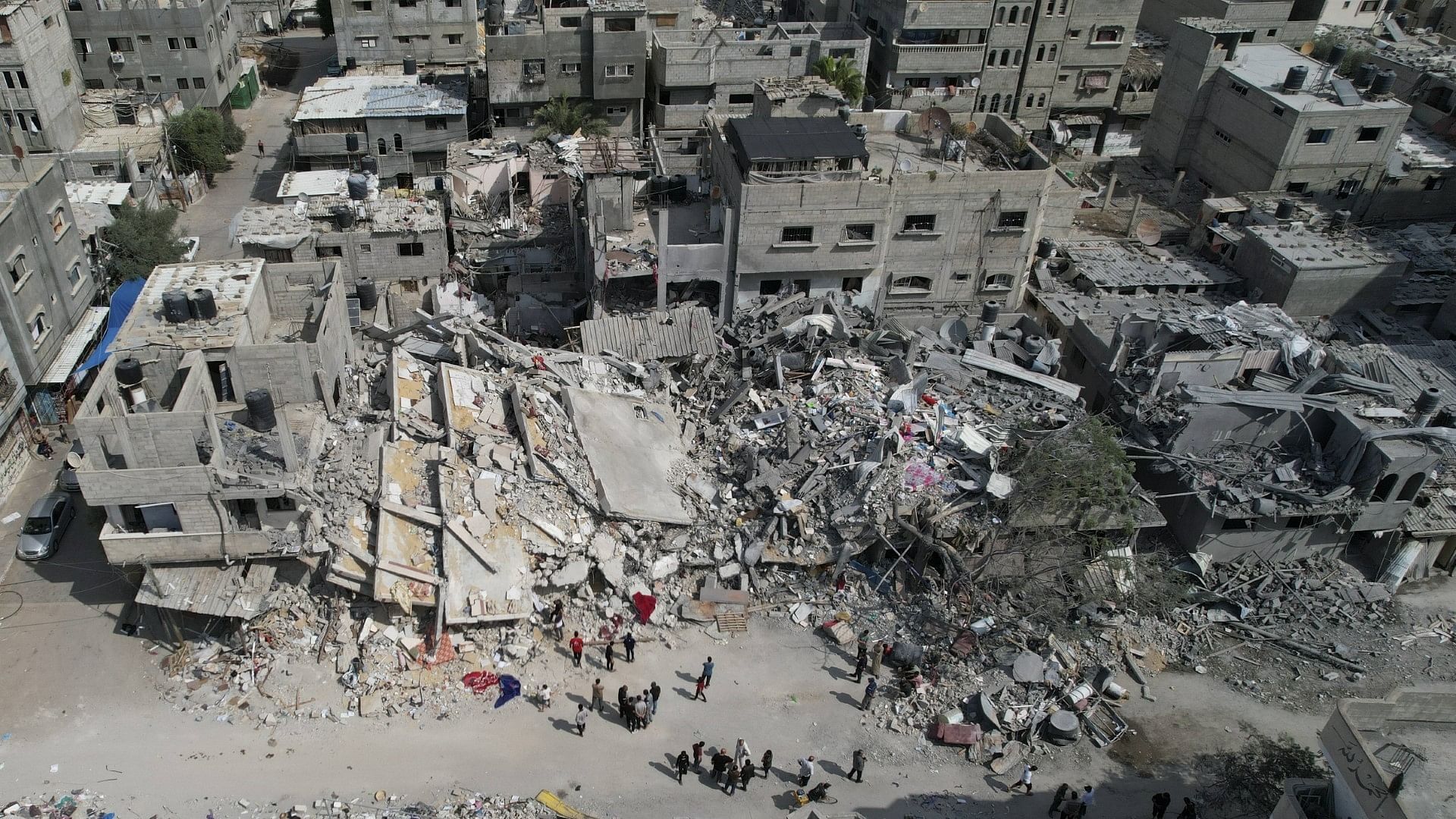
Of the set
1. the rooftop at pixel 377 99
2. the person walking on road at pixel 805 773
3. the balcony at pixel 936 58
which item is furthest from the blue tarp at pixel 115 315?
the balcony at pixel 936 58

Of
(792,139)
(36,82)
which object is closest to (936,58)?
(792,139)

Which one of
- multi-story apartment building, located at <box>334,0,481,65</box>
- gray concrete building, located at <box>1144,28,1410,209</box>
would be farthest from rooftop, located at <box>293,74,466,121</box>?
gray concrete building, located at <box>1144,28,1410,209</box>

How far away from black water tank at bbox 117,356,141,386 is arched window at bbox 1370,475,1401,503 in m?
37.0

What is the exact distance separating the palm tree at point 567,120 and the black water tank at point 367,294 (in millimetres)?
16649

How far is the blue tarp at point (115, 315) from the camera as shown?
34.8 m

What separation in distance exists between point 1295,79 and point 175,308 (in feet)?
165

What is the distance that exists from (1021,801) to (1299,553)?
46.9 feet

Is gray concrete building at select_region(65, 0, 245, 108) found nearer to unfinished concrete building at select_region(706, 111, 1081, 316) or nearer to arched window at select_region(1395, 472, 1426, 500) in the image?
unfinished concrete building at select_region(706, 111, 1081, 316)

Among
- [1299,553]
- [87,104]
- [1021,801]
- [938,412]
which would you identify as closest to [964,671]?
[1021,801]

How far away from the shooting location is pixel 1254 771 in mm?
24766

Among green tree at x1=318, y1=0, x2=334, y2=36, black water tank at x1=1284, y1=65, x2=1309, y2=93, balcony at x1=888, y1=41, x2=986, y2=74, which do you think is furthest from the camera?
green tree at x1=318, y1=0, x2=334, y2=36

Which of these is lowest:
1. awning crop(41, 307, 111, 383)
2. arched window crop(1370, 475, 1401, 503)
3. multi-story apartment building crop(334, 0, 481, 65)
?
awning crop(41, 307, 111, 383)

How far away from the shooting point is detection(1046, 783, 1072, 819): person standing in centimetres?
2291

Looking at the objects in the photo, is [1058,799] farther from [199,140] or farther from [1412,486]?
[199,140]
